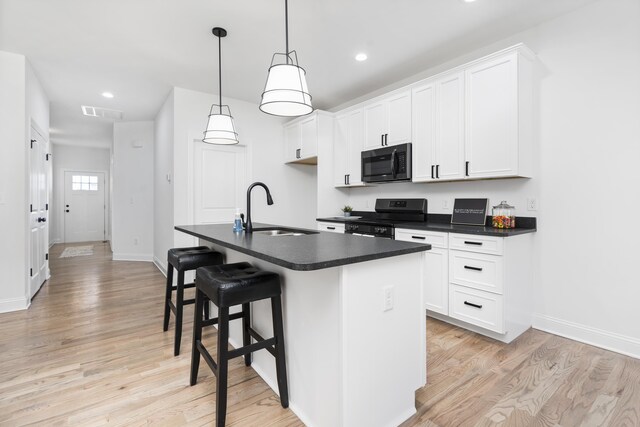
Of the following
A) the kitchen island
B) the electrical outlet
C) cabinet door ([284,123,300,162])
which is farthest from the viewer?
cabinet door ([284,123,300,162])

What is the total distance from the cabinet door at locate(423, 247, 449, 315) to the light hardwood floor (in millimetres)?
178

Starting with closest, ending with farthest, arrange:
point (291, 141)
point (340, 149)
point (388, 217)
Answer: point (388, 217) < point (340, 149) < point (291, 141)

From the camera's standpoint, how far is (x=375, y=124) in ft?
12.6

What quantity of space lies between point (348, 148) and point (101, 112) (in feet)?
14.1

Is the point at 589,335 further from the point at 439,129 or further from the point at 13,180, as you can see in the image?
the point at 13,180

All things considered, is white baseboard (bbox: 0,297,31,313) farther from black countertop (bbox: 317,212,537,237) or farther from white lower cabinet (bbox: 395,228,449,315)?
white lower cabinet (bbox: 395,228,449,315)

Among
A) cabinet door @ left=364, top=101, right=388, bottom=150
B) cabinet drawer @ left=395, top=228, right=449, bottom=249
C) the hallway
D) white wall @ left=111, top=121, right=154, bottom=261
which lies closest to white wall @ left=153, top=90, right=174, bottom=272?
white wall @ left=111, top=121, right=154, bottom=261

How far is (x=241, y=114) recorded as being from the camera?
4.55 metres

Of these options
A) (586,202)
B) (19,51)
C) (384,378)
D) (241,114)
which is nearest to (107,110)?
(19,51)

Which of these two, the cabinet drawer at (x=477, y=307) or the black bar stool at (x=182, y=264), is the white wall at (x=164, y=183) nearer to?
the black bar stool at (x=182, y=264)

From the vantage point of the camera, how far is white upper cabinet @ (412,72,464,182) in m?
2.94

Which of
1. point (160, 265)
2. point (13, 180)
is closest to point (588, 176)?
point (13, 180)

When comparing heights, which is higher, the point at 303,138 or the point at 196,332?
the point at 303,138

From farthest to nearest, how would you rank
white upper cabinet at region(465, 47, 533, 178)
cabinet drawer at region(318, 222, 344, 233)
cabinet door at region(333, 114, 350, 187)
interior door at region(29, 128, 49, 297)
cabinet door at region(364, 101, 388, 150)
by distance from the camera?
1. cabinet door at region(333, 114, 350, 187)
2. cabinet drawer at region(318, 222, 344, 233)
3. cabinet door at region(364, 101, 388, 150)
4. interior door at region(29, 128, 49, 297)
5. white upper cabinet at region(465, 47, 533, 178)
